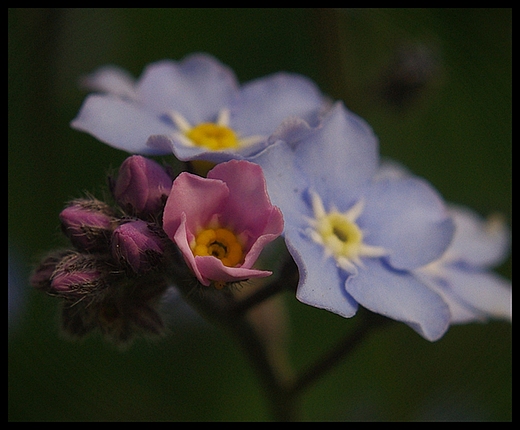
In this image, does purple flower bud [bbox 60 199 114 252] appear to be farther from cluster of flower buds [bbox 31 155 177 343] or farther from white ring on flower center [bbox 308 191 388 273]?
white ring on flower center [bbox 308 191 388 273]

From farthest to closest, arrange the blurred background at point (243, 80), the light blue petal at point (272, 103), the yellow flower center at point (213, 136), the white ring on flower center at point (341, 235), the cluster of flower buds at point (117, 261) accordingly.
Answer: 1. the blurred background at point (243, 80)
2. the light blue petal at point (272, 103)
3. the yellow flower center at point (213, 136)
4. the white ring on flower center at point (341, 235)
5. the cluster of flower buds at point (117, 261)

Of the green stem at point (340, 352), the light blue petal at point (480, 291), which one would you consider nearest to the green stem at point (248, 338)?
the green stem at point (340, 352)

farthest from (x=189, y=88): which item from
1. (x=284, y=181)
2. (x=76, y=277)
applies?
(x=76, y=277)

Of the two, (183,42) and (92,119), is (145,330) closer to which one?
(92,119)

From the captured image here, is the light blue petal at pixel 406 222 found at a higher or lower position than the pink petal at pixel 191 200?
lower

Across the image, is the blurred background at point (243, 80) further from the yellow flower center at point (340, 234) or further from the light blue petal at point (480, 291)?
the yellow flower center at point (340, 234)

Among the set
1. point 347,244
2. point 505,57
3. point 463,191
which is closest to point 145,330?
point 347,244

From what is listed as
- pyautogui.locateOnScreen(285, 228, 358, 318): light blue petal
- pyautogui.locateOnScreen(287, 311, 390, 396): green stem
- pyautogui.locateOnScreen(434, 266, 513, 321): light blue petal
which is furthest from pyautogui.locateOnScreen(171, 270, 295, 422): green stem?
pyautogui.locateOnScreen(434, 266, 513, 321): light blue petal
